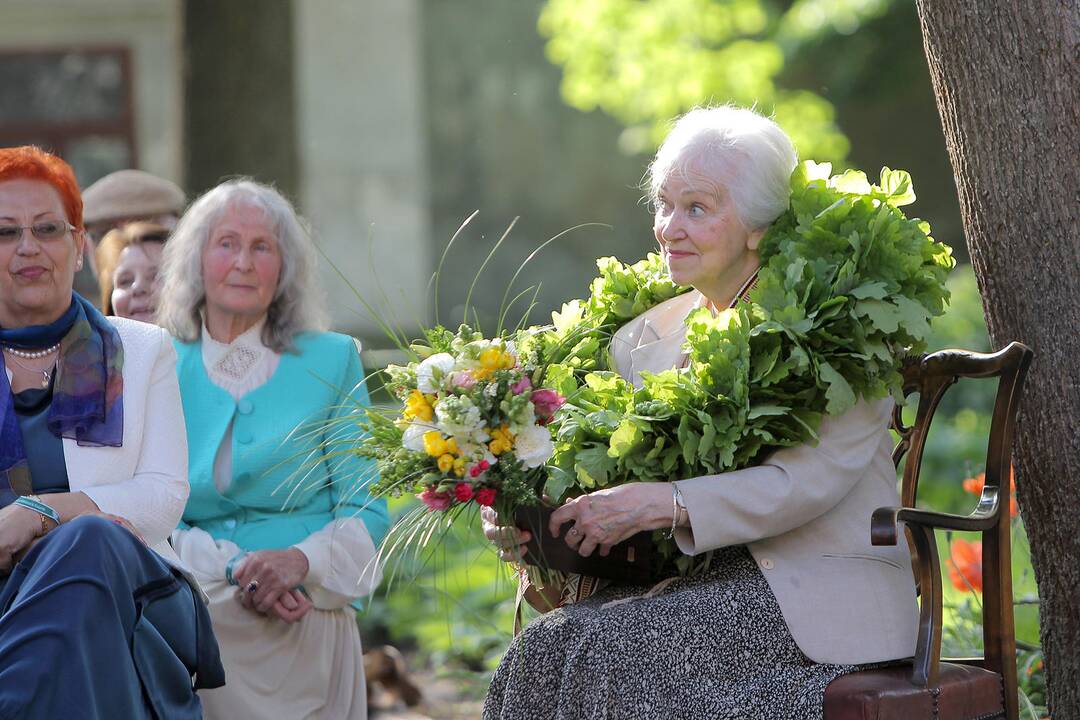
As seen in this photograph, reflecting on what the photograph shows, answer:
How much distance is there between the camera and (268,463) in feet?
13.8

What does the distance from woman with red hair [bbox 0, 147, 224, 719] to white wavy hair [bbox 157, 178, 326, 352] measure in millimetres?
515

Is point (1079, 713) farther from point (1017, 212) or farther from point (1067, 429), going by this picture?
point (1017, 212)

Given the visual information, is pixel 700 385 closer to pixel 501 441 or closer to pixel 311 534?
pixel 501 441

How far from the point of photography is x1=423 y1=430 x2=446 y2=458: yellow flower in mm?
3330

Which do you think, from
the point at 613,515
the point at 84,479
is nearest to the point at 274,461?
the point at 84,479

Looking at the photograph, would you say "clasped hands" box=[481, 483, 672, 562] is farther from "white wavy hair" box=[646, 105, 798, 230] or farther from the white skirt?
the white skirt

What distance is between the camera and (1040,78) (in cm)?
384

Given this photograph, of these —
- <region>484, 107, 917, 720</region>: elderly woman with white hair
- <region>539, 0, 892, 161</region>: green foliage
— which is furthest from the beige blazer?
<region>539, 0, 892, 161</region>: green foliage

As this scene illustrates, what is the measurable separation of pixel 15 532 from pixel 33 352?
0.61 metres

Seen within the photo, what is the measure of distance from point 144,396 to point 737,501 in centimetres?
158

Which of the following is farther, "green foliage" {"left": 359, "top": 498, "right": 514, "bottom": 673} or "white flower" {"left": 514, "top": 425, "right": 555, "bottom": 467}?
"green foliage" {"left": 359, "top": 498, "right": 514, "bottom": 673}

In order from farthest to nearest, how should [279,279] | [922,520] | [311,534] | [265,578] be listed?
[279,279]
[311,534]
[265,578]
[922,520]

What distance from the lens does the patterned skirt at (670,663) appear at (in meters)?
3.28

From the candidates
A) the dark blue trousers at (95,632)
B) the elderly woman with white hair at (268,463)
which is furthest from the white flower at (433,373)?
the dark blue trousers at (95,632)
